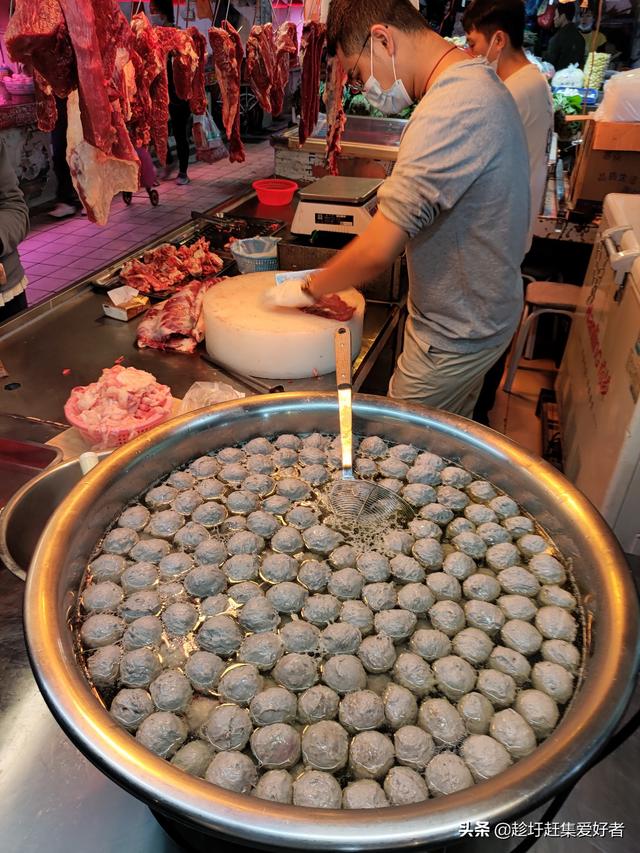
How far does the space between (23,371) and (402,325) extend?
1.78 metres

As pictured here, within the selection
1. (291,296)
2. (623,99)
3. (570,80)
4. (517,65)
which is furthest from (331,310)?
(570,80)

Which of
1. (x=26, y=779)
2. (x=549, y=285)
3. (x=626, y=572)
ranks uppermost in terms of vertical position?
(x=626, y=572)

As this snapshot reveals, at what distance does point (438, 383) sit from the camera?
2287mm

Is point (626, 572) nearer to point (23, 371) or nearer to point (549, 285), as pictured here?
point (23, 371)

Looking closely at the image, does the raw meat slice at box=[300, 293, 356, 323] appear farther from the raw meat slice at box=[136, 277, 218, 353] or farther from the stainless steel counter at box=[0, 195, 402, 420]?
the raw meat slice at box=[136, 277, 218, 353]

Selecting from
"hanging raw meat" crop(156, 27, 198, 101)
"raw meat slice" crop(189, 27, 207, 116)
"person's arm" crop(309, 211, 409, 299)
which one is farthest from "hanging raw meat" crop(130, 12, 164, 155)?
"person's arm" crop(309, 211, 409, 299)

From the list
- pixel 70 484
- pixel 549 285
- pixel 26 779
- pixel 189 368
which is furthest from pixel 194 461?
pixel 549 285

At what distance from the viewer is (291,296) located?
2.29m

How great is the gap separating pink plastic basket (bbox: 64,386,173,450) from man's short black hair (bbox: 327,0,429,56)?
4.27 ft

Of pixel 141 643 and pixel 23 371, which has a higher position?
pixel 141 643

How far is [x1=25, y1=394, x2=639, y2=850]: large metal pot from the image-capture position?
705mm

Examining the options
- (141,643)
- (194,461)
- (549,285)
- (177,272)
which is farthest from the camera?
(549,285)

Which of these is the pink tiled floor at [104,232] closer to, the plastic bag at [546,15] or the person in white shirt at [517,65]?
the person in white shirt at [517,65]

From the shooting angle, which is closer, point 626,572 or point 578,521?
point 626,572
